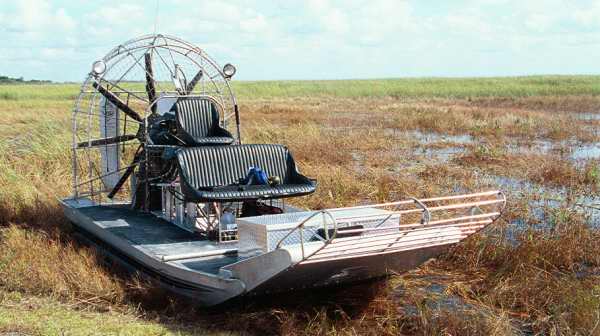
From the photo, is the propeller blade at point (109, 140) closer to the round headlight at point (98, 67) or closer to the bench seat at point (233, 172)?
the round headlight at point (98, 67)

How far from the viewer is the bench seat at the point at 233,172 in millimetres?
7922

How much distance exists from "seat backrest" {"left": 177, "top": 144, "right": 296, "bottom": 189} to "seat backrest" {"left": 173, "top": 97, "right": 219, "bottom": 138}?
1.15 metres

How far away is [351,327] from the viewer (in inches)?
270

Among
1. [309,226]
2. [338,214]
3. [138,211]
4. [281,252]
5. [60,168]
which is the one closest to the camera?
[281,252]

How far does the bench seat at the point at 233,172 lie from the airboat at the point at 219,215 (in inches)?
0.5

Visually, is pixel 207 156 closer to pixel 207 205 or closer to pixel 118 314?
pixel 207 205

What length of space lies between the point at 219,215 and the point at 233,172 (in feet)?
2.22

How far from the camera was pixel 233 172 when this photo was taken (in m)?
8.68

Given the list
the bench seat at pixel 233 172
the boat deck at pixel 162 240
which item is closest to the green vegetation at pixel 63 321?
the boat deck at pixel 162 240

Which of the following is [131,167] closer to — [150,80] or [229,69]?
[150,80]

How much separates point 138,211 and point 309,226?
4120 millimetres

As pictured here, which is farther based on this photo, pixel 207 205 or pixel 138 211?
pixel 138 211

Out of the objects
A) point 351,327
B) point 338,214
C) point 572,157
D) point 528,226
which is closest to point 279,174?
point 338,214

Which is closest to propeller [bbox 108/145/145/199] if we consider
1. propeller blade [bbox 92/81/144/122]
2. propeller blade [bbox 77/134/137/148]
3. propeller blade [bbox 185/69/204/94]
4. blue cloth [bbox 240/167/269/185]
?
propeller blade [bbox 77/134/137/148]
